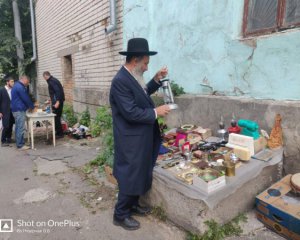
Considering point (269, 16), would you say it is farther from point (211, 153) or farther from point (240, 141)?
point (211, 153)

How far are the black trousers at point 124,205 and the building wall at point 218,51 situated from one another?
1977 millimetres

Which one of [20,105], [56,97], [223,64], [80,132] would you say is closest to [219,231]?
[223,64]

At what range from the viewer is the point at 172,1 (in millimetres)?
4375

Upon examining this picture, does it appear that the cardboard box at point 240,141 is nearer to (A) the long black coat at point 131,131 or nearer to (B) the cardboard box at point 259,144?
(B) the cardboard box at point 259,144

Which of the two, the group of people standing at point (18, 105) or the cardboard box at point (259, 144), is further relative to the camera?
the group of people standing at point (18, 105)

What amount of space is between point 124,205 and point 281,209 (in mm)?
1566

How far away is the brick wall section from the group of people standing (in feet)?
2.84

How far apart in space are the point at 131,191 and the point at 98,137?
14.4 ft

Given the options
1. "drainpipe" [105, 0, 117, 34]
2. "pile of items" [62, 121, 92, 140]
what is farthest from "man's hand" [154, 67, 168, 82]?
"pile of items" [62, 121, 92, 140]

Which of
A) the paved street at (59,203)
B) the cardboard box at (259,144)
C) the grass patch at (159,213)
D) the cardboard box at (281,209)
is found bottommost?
the paved street at (59,203)

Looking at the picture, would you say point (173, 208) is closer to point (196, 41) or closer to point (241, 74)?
point (241, 74)

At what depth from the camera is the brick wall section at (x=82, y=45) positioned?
21.2 ft

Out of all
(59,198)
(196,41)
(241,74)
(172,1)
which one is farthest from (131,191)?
(172,1)

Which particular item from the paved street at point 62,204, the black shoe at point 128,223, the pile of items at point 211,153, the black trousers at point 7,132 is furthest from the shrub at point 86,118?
the black shoe at point 128,223
